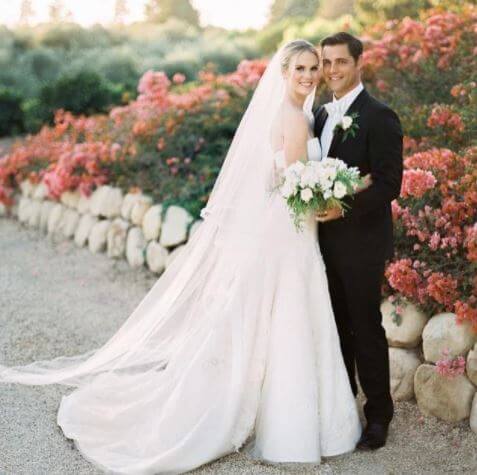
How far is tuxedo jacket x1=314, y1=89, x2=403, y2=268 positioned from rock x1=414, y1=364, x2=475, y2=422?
2.97ft

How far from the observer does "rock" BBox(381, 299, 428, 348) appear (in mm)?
→ 4430

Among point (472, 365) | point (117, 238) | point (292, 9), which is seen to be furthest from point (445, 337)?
point (292, 9)

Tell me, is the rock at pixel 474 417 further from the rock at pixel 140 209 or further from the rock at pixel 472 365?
the rock at pixel 140 209

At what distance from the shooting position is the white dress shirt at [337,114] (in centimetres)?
379

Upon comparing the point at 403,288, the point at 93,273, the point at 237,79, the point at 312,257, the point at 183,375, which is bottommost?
the point at 93,273

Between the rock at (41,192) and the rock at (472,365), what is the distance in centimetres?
668

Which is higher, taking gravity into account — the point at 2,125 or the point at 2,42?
the point at 2,42

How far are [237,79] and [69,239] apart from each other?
2850mm

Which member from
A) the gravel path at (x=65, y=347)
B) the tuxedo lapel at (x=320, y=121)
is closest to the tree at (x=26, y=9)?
the gravel path at (x=65, y=347)

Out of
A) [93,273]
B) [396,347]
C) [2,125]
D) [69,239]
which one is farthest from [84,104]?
[396,347]

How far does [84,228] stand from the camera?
330 inches

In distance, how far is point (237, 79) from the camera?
8484 millimetres

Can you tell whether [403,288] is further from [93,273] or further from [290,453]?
[93,273]

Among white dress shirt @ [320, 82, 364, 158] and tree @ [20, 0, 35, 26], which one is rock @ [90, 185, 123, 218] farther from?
tree @ [20, 0, 35, 26]
